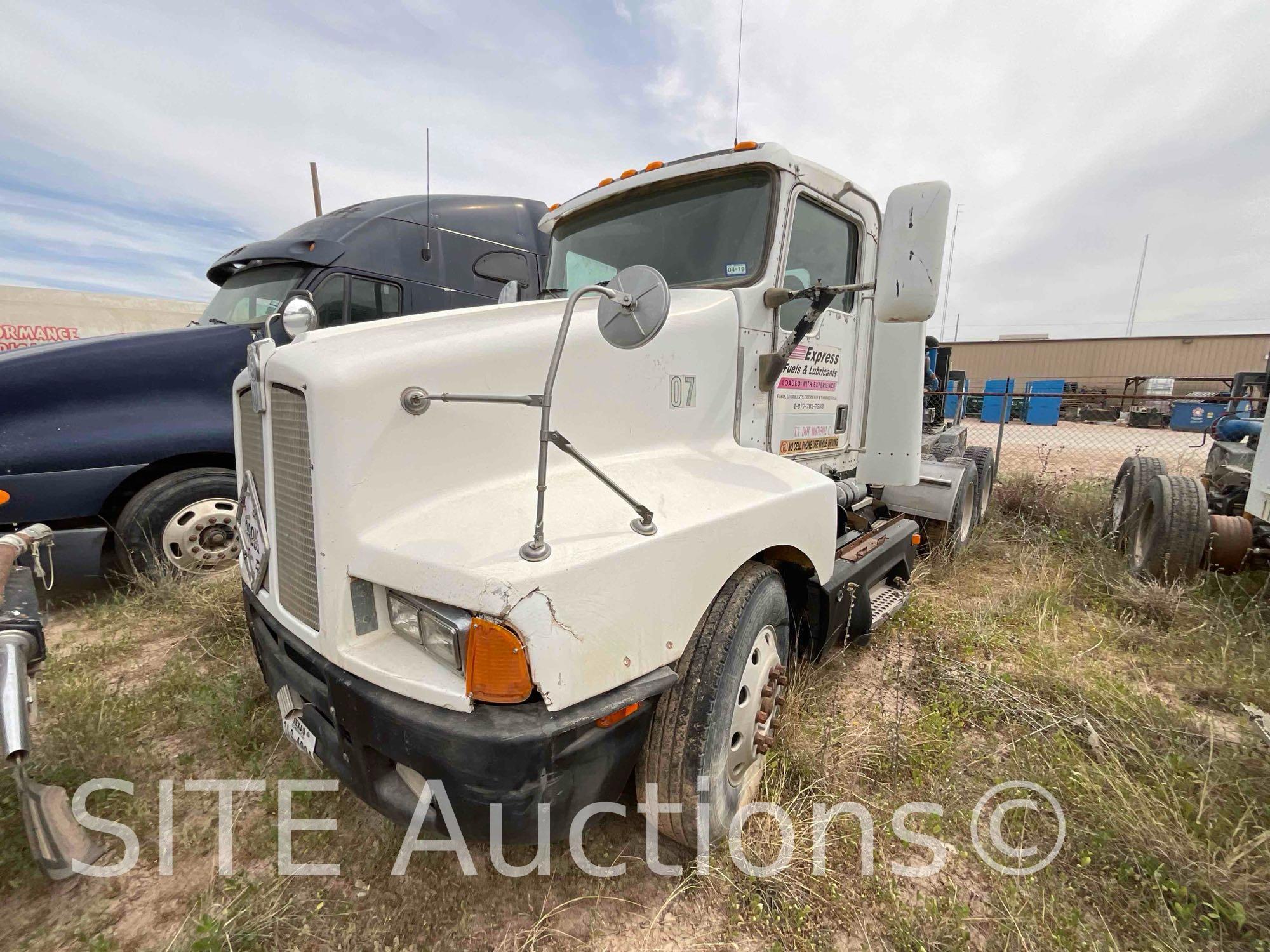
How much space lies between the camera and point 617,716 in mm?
1625

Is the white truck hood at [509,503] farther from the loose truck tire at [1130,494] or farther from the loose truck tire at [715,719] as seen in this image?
the loose truck tire at [1130,494]

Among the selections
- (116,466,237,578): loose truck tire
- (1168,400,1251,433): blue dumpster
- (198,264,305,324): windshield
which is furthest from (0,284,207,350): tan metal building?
(1168,400,1251,433): blue dumpster

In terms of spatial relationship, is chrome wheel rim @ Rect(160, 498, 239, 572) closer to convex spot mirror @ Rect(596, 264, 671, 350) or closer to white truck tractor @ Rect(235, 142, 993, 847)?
white truck tractor @ Rect(235, 142, 993, 847)

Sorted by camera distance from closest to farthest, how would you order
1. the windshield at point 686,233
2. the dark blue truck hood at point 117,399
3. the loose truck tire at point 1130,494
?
the windshield at point 686,233, the dark blue truck hood at point 117,399, the loose truck tire at point 1130,494

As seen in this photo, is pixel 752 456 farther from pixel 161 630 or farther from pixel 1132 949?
pixel 161 630

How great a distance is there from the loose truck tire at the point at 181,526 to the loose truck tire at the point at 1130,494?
290 inches

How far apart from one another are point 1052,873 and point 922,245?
7.77ft

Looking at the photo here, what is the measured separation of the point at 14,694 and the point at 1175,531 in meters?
Answer: 6.61

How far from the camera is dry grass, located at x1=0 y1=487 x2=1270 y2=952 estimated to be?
1850 mm

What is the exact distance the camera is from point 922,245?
2334mm

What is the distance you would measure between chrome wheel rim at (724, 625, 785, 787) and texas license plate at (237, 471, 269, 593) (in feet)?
5.89

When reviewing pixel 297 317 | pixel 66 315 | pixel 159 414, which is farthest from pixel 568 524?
pixel 66 315

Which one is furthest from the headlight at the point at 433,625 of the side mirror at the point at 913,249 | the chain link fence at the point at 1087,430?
the chain link fence at the point at 1087,430

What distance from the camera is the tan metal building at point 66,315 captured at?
1661cm
